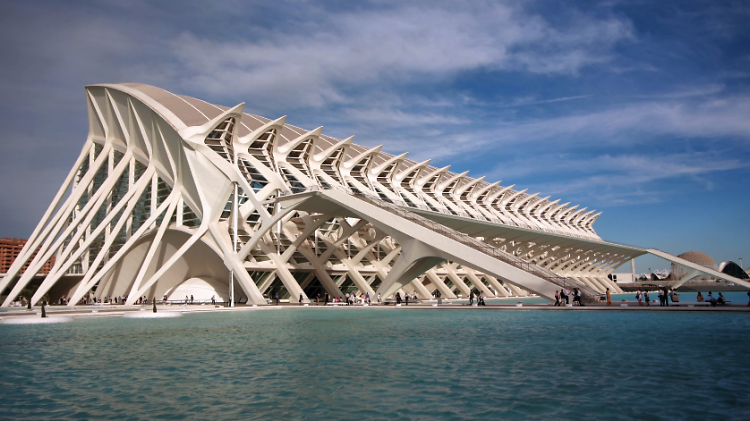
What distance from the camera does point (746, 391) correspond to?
7.90 m

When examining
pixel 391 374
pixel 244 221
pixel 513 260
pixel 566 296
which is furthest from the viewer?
pixel 244 221

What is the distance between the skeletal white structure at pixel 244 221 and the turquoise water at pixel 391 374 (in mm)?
11726

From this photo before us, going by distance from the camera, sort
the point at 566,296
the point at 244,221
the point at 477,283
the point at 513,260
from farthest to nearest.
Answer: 1. the point at 477,283
2. the point at 244,221
3. the point at 513,260
4. the point at 566,296

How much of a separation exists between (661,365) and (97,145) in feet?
170

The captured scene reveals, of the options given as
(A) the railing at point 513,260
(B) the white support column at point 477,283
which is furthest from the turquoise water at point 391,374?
(B) the white support column at point 477,283

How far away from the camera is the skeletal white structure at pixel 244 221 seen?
32.0m

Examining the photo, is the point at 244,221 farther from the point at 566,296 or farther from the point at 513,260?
the point at 566,296

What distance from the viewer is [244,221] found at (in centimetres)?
3800

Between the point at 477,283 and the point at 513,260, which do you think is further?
the point at 477,283

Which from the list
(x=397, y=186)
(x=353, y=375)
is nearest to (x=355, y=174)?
(x=397, y=186)

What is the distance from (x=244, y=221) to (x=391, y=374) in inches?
1164

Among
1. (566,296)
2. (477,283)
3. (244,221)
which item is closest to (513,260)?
(566,296)

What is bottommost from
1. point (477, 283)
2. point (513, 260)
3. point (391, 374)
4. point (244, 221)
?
point (391, 374)

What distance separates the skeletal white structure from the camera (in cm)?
3197
